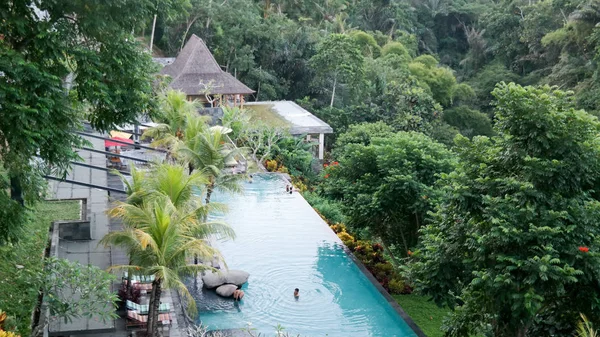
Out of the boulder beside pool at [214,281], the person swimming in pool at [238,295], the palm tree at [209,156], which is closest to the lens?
the person swimming in pool at [238,295]

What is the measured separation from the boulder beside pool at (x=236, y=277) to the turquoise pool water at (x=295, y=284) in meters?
0.24

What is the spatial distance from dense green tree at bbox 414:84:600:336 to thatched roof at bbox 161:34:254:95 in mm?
21842

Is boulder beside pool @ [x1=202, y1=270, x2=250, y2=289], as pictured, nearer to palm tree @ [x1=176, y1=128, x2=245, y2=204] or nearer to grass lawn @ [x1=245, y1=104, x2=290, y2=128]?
palm tree @ [x1=176, y1=128, x2=245, y2=204]

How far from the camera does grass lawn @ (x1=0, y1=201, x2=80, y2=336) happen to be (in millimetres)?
11141

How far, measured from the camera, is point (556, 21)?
131 ft

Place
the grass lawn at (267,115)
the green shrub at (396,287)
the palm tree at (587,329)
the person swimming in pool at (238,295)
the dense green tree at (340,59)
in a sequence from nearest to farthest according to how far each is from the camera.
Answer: the palm tree at (587,329), the person swimming in pool at (238,295), the green shrub at (396,287), the grass lawn at (267,115), the dense green tree at (340,59)

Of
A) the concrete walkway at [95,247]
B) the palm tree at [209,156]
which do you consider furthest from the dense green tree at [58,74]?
the palm tree at [209,156]

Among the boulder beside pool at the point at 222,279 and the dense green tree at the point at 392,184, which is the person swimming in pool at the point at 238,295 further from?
the dense green tree at the point at 392,184

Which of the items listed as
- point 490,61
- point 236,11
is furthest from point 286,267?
point 490,61

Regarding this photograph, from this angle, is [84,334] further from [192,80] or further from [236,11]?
[236,11]

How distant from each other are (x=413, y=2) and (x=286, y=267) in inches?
1626

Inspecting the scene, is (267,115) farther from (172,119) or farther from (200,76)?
(172,119)

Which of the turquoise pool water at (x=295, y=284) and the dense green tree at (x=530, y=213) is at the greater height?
the dense green tree at (x=530, y=213)

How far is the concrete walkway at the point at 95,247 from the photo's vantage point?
11594 mm
